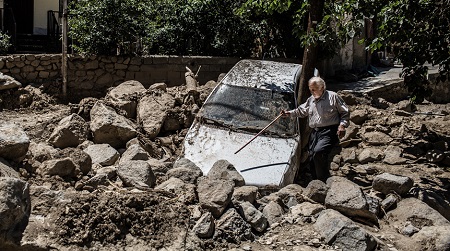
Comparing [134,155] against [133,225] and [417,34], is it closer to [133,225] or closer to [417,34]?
[133,225]

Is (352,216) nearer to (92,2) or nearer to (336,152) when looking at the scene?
(336,152)

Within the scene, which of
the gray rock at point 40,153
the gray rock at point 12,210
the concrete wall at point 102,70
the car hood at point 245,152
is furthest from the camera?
the concrete wall at point 102,70

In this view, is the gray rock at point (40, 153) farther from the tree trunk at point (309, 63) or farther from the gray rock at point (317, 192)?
the tree trunk at point (309, 63)

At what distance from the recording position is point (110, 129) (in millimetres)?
9297

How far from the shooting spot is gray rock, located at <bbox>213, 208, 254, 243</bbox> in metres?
5.66

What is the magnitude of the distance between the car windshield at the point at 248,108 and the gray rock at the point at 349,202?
2222 mm

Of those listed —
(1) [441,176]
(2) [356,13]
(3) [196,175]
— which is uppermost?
(2) [356,13]

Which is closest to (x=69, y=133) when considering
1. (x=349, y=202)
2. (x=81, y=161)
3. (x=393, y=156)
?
(x=81, y=161)

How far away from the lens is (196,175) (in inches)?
267

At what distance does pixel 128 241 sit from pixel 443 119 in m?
10.6

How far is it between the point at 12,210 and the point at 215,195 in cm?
186

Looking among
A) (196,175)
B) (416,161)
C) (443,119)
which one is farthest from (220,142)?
(443,119)

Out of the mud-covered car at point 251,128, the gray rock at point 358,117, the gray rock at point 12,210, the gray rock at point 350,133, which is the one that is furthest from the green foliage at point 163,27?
the gray rock at point 12,210

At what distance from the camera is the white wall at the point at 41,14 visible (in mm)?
17438
